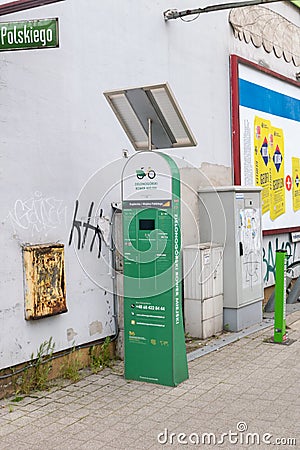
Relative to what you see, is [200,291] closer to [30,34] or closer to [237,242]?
[237,242]

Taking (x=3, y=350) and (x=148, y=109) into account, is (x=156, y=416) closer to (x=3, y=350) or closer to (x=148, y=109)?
(x=3, y=350)

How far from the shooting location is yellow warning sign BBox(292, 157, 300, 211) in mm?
11688

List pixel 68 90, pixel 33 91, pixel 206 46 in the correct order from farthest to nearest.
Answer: pixel 206 46 < pixel 68 90 < pixel 33 91

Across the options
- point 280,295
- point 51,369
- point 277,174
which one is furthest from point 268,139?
point 51,369

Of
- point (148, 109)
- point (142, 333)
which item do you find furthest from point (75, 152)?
point (142, 333)

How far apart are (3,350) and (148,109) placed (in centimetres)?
254

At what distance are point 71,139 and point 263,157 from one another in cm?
486

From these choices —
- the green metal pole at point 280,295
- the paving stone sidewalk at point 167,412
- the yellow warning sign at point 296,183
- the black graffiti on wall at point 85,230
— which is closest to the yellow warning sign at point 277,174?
the yellow warning sign at point 296,183

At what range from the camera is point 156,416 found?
5.00m

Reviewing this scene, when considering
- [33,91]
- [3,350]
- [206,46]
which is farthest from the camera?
[206,46]

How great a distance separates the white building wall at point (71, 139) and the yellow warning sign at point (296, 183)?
415 centimetres

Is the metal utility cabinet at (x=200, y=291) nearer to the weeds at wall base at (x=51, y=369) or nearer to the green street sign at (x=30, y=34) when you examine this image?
the weeds at wall base at (x=51, y=369)

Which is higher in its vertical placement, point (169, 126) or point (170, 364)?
point (169, 126)

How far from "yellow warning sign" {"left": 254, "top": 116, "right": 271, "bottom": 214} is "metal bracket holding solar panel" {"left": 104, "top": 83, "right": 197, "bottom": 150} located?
4345mm
